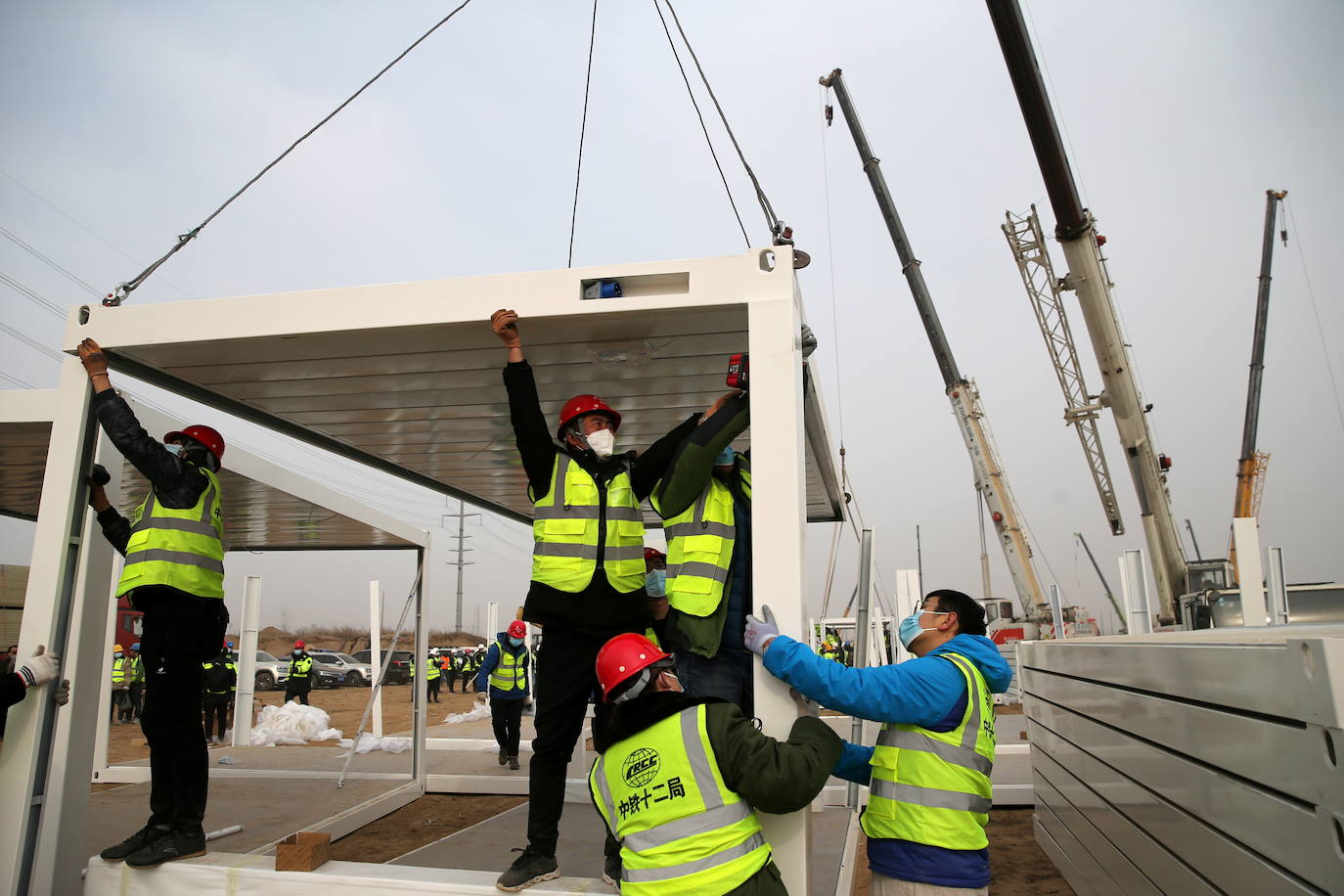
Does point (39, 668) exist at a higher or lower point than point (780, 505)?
lower

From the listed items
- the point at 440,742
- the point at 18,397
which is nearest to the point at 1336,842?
the point at 18,397

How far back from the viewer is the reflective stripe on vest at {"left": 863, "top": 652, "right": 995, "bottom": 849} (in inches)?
108

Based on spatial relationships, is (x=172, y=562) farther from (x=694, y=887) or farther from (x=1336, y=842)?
(x=1336, y=842)

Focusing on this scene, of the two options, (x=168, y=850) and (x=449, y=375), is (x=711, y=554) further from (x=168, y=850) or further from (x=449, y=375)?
(x=168, y=850)

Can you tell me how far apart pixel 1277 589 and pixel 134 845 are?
868 cm

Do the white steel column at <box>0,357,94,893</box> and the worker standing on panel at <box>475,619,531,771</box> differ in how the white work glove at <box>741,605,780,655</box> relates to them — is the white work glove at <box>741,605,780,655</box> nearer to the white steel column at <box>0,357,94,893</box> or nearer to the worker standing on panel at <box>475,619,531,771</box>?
the white steel column at <box>0,357,94,893</box>

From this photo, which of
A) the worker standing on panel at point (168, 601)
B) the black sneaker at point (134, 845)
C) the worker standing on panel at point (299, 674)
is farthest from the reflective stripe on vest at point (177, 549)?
the worker standing on panel at point (299, 674)

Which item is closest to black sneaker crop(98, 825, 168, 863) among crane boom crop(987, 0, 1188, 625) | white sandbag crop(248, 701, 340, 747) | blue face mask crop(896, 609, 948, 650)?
blue face mask crop(896, 609, 948, 650)

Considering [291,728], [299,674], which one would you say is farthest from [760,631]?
[299,674]

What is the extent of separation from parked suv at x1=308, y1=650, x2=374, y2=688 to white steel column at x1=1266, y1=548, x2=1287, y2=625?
27744mm

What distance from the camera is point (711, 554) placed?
321 cm

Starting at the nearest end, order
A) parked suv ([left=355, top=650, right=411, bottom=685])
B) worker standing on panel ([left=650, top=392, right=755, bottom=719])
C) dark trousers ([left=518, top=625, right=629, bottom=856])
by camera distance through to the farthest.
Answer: worker standing on panel ([left=650, top=392, right=755, bottom=719]), dark trousers ([left=518, top=625, right=629, bottom=856]), parked suv ([left=355, top=650, right=411, bottom=685])

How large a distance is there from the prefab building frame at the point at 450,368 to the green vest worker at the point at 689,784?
1.34 ft

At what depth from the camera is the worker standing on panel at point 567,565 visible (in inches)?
130
